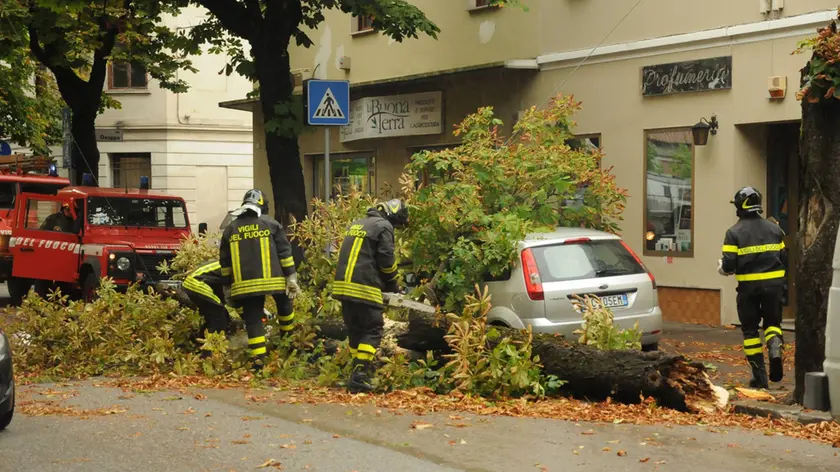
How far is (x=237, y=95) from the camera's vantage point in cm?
3862

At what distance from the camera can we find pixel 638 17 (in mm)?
17219

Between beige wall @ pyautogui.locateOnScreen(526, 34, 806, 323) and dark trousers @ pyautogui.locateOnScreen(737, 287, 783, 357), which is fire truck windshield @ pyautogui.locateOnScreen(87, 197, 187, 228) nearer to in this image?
beige wall @ pyautogui.locateOnScreen(526, 34, 806, 323)

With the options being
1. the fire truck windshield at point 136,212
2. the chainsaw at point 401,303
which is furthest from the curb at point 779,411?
the fire truck windshield at point 136,212

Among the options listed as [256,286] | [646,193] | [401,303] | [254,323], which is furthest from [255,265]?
[646,193]

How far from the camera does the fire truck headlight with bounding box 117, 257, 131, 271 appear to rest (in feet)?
56.0

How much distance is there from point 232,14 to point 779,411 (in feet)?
37.2

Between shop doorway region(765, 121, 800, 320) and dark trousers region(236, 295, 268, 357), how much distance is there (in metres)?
8.16

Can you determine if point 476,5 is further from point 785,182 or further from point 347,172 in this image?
point 785,182

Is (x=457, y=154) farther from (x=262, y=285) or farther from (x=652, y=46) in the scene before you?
(x=652, y=46)

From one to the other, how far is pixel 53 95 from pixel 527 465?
30887mm

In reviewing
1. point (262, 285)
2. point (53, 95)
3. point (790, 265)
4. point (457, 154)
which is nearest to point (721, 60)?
point (790, 265)

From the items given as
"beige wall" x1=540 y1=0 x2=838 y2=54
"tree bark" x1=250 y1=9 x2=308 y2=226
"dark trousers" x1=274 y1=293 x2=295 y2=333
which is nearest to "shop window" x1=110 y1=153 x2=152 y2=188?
"tree bark" x1=250 y1=9 x2=308 y2=226

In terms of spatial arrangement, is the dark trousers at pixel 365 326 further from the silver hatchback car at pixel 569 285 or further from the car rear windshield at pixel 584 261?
the car rear windshield at pixel 584 261

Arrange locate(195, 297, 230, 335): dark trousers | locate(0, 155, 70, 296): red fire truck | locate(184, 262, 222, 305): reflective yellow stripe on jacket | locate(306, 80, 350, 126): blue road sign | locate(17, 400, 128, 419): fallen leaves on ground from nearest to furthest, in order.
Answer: locate(17, 400, 128, 419): fallen leaves on ground → locate(184, 262, 222, 305): reflective yellow stripe on jacket → locate(195, 297, 230, 335): dark trousers → locate(306, 80, 350, 126): blue road sign → locate(0, 155, 70, 296): red fire truck
